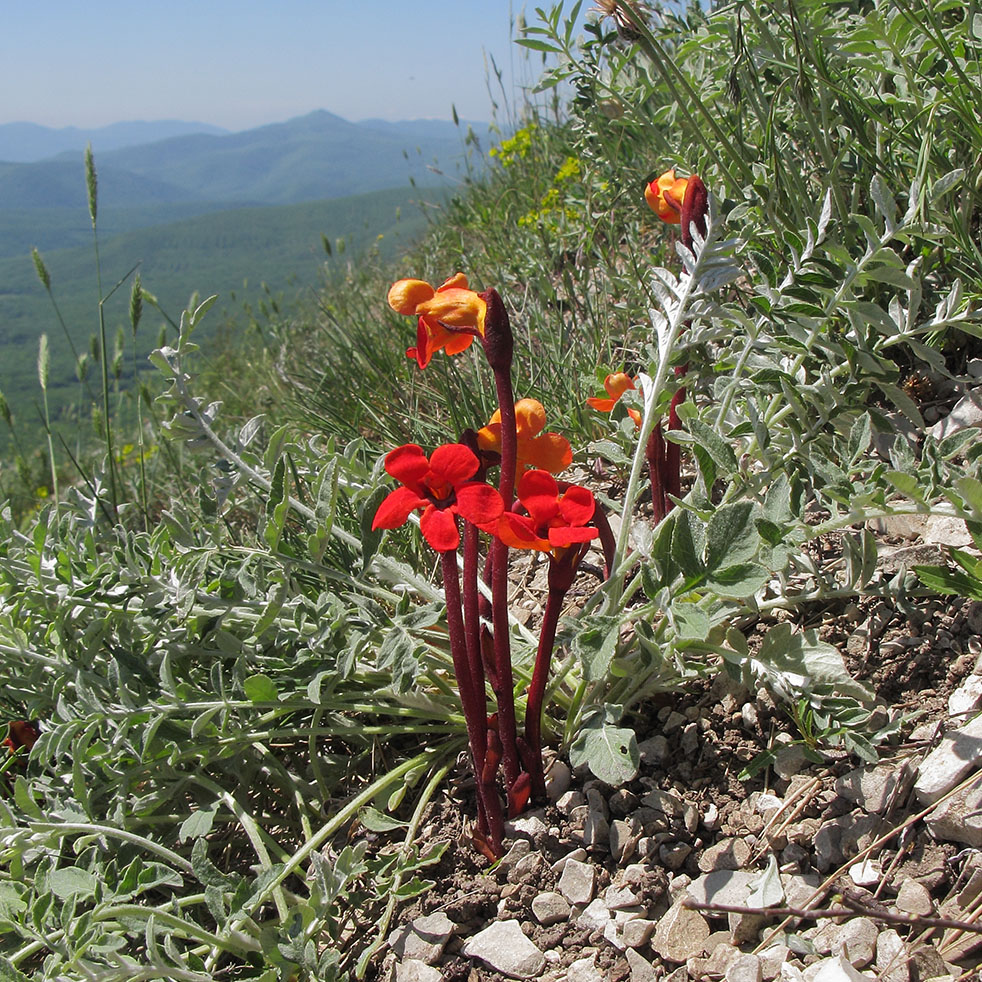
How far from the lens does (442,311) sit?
110cm

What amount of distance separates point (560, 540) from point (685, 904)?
53cm

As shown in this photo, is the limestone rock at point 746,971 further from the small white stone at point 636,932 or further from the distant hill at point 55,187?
the distant hill at point 55,187

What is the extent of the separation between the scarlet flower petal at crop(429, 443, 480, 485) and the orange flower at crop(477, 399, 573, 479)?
0.12 metres

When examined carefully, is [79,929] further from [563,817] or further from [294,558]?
[563,817]

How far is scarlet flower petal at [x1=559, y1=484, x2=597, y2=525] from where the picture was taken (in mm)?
1011

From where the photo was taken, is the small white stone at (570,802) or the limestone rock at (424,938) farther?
the small white stone at (570,802)

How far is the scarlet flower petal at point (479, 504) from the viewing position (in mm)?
977

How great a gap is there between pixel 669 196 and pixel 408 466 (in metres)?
0.81

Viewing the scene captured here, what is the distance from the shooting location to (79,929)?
1.01 meters

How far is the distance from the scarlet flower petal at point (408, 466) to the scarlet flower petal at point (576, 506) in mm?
187

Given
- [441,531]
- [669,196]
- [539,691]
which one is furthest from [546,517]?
[669,196]

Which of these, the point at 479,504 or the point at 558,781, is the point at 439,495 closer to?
the point at 479,504

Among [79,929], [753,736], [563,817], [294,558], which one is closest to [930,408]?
[753,736]

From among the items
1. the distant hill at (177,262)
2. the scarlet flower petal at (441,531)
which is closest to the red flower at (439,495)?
the scarlet flower petal at (441,531)
